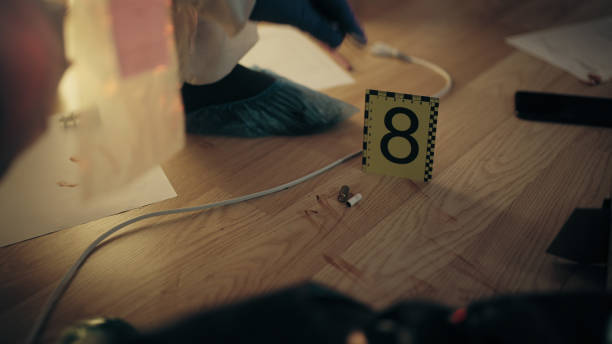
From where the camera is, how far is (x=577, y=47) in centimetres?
114

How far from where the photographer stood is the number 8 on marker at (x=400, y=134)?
0.69 meters

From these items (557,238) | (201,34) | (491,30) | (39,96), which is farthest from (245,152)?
(491,30)

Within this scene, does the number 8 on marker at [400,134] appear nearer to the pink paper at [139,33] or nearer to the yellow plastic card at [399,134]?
the yellow plastic card at [399,134]

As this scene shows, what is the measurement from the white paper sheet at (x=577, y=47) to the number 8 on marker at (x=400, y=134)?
57cm

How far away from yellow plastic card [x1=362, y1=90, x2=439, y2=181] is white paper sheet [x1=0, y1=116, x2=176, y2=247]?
0.34 metres

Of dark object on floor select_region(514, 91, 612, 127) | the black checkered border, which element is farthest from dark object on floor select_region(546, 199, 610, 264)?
dark object on floor select_region(514, 91, 612, 127)

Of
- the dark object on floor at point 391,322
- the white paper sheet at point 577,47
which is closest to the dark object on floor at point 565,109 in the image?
the white paper sheet at point 577,47

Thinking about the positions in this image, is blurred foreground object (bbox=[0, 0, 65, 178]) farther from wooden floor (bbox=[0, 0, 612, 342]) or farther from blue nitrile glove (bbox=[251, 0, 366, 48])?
blue nitrile glove (bbox=[251, 0, 366, 48])

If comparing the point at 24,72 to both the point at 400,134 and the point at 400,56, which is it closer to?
the point at 400,134

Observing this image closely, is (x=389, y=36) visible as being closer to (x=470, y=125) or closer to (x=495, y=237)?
(x=470, y=125)

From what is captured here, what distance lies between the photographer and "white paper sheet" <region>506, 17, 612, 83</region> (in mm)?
1060

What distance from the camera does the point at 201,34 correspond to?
0.80 m

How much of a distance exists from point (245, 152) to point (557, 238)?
1.72 feet

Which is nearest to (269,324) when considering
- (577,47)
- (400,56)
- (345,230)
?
(345,230)
